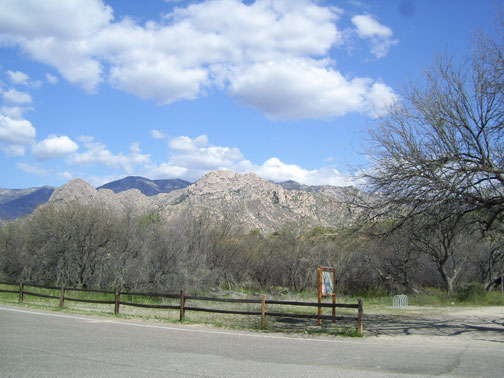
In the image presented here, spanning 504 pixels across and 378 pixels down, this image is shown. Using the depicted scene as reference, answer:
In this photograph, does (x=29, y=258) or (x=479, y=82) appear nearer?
(x=479, y=82)

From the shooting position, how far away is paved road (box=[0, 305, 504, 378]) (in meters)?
7.86

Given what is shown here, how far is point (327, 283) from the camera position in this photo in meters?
16.5

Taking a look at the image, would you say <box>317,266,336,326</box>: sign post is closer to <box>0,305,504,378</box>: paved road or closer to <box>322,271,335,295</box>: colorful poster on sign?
<box>322,271,335,295</box>: colorful poster on sign

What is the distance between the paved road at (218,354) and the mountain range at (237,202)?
517 cm

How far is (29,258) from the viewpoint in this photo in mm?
32344

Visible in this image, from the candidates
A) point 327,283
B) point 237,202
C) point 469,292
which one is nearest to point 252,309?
point 327,283

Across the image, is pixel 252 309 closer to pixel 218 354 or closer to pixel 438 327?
pixel 438 327

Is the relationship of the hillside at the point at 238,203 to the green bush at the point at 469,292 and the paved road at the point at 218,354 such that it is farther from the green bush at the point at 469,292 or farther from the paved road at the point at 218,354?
the green bush at the point at 469,292

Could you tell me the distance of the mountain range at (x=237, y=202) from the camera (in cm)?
1678

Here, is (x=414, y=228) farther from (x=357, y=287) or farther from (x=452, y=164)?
(x=357, y=287)

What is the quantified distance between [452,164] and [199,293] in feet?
72.9

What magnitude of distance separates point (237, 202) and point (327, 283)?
7002 cm

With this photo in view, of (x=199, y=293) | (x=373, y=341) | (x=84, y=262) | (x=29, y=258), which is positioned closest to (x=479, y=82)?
(x=373, y=341)

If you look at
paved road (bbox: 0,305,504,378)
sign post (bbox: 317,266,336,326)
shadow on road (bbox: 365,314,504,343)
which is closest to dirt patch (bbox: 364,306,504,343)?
shadow on road (bbox: 365,314,504,343)
